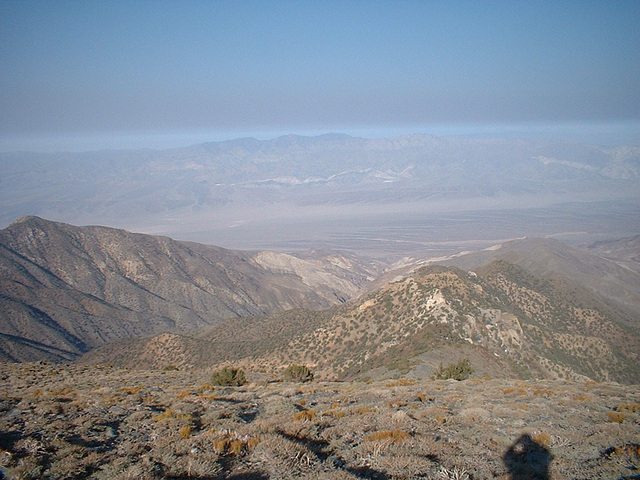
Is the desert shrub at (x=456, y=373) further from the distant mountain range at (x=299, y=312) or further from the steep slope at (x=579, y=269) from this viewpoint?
the steep slope at (x=579, y=269)

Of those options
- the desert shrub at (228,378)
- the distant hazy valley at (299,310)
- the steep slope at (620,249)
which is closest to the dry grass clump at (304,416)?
the desert shrub at (228,378)

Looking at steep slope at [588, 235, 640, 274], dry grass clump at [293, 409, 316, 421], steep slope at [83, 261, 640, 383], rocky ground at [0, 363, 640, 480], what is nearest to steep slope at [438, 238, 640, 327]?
steep slope at [83, 261, 640, 383]

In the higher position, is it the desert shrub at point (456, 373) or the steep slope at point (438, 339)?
the desert shrub at point (456, 373)

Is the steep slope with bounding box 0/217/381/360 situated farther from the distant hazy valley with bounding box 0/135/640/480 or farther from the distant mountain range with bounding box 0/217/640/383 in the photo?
the distant hazy valley with bounding box 0/135/640/480

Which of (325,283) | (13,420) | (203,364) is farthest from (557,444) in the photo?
(325,283)

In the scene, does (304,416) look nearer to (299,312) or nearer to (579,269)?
(299,312)

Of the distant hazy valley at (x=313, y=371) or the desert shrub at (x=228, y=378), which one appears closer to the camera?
the distant hazy valley at (x=313, y=371)

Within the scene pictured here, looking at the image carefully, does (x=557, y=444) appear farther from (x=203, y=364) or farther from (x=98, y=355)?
(x=98, y=355)
